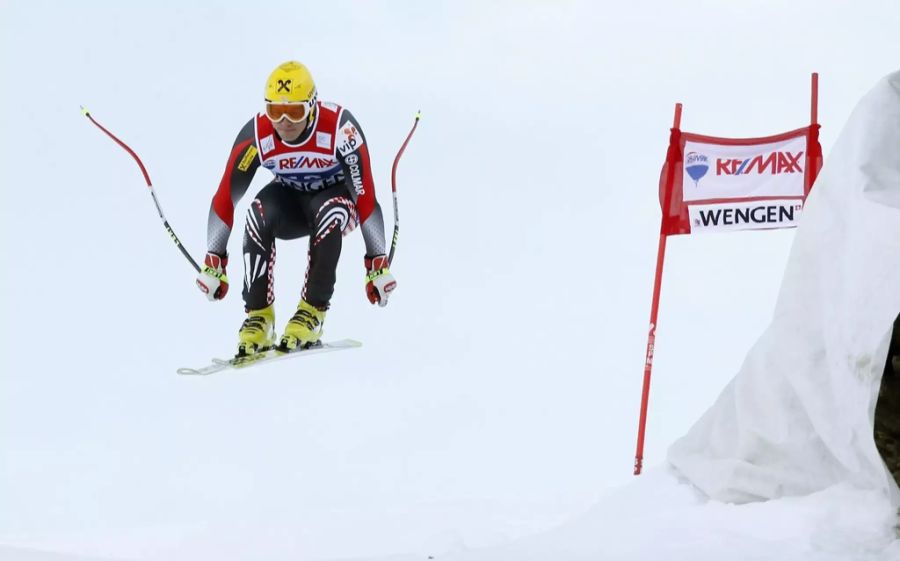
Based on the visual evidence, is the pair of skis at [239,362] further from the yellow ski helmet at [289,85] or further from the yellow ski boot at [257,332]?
the yellow ski helmet at [289,85]

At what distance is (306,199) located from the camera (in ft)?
27.6

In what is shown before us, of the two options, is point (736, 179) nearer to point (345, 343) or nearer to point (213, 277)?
point (345, 343)

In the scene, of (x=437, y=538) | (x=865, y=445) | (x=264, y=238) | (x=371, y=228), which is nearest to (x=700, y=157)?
(x=371, y=228)

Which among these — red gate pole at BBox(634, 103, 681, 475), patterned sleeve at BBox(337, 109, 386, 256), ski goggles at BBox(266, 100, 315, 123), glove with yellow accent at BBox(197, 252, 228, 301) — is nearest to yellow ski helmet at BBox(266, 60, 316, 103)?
ski goggles at BBox(266, 100, 315, 123)

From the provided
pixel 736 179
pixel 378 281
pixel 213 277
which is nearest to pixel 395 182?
pixel 378 281

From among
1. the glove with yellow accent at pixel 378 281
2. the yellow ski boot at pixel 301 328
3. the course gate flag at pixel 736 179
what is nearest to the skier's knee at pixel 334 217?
the glove with yellow accent at pixel 378 281

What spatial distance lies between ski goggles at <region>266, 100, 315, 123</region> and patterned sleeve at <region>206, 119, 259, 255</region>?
0.33 metres

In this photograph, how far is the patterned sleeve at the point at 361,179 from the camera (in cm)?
827

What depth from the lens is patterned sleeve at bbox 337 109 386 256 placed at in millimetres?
8266

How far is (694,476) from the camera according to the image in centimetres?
495

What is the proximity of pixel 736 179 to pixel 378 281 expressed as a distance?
129 inches

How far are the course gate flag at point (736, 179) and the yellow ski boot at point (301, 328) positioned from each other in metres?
3.00

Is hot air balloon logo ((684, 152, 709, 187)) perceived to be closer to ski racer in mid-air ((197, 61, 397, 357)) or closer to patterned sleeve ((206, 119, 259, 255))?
ski racer in mid-air ((197, 61, 397, 357))

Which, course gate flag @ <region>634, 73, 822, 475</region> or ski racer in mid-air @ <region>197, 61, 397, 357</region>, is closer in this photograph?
ski racer in mid-air @ <region>197, 61, 397, 357</region>
